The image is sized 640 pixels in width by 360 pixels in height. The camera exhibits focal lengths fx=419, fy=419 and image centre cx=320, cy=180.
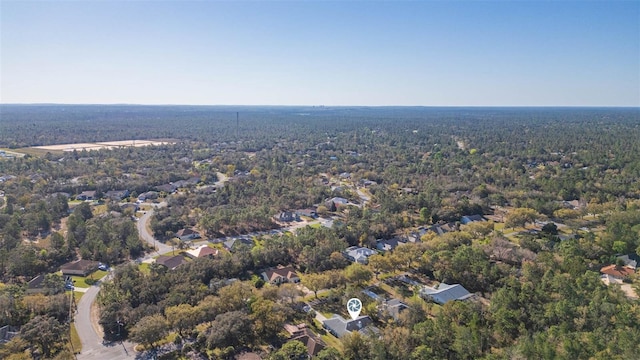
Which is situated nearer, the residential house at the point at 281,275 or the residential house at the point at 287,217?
the residential house at the point at 281,275

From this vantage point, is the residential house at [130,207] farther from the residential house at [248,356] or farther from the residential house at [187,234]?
the residential house at [248,356]

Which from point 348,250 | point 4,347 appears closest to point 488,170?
point 348,250

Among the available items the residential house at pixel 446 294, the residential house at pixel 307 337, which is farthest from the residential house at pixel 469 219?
the residential house at pixel 307 337

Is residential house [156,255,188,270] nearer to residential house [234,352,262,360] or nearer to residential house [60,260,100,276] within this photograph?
residential house [60,260,100,276]

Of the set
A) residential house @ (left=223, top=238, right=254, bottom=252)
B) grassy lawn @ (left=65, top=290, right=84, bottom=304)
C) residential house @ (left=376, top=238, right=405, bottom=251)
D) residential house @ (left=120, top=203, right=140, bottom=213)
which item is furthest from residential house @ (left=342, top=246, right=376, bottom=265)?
residential house @ (left=120, top=203, right=140, bottom=213)

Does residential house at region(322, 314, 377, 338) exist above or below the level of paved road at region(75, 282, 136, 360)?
above

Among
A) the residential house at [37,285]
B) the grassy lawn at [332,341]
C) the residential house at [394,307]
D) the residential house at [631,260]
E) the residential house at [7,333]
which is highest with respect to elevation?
the residential house at [631,260]
